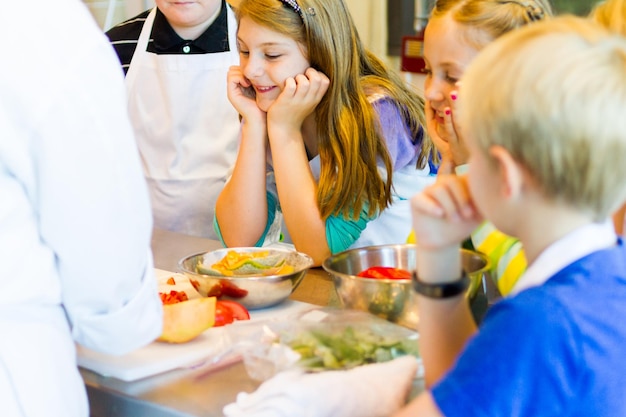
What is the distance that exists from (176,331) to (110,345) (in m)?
0.17

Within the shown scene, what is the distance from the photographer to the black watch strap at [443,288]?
3.41 feet

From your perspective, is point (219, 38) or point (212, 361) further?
point (219, 38)

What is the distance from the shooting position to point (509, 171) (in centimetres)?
88

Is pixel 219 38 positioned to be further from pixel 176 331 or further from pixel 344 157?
pixel 176 331

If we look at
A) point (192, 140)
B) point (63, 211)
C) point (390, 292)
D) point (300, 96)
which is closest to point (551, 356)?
point (390, 292)

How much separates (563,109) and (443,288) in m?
0.29

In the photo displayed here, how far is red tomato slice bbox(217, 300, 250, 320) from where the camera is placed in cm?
141

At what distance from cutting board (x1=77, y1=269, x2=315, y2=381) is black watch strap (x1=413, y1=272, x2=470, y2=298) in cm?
36

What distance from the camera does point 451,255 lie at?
41.3 inches

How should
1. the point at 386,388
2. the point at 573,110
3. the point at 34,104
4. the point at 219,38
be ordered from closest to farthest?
the point at 573,110 → the point at 34,104 → the point at 386,388 → the point at 219,38

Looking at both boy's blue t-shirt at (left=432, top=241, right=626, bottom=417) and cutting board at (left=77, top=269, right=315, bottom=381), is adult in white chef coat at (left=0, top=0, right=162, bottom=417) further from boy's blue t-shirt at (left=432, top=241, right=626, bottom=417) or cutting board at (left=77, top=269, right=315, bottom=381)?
boy's blue t-shirt at (left=432, top=241, right=626, bottom=417)

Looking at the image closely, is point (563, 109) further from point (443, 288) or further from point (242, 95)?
point (242, 95)

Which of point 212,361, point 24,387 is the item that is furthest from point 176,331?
point 24,387

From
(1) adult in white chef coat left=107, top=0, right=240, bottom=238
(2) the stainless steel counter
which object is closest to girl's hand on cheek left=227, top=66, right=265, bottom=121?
(1) adult in white chef coat left=107, top=0, right=240, bottom=238
